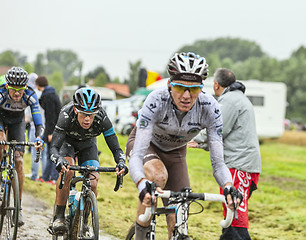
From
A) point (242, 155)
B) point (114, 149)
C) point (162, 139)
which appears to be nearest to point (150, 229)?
point (162, 139)

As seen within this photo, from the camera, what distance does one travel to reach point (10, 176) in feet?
24.1

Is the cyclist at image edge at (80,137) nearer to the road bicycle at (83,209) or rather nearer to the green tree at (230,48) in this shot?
the road bicycle at (83,209)

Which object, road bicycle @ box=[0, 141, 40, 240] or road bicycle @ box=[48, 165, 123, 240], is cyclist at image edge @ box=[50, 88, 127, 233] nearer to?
road bicycle @ box=[48, 165, 123, 240]

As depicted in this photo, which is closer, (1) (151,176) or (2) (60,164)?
(1) (151,176)

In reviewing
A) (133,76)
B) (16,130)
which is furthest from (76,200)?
(133,76)

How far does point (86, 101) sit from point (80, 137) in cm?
70

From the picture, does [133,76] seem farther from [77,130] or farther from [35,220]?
[77,130]

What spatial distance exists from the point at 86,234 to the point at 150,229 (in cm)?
116

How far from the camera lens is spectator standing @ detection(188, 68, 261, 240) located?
21.8ft

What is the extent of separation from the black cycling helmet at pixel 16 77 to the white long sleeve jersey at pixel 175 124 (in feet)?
10.6

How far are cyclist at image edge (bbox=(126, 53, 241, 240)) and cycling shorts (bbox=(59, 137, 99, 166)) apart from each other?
1600 mm

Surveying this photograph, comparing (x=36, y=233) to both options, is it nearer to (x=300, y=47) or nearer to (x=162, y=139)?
(x=162, y=139)

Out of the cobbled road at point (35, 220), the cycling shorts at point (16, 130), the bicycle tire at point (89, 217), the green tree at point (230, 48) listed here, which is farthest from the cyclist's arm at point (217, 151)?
the green tree at point (230, 48)

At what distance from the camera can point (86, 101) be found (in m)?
5.76
